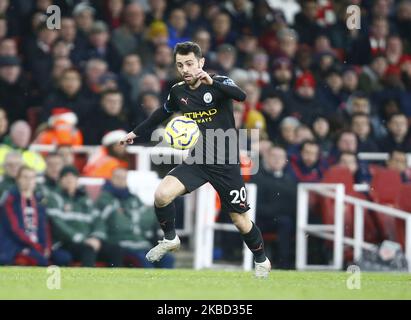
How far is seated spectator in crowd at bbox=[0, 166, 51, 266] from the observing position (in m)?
13.7

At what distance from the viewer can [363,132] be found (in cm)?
1714

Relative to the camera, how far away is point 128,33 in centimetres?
1728

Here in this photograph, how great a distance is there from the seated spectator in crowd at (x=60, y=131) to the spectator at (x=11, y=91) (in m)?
0.54

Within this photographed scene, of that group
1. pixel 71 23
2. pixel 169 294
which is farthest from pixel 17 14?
pixel 169 294

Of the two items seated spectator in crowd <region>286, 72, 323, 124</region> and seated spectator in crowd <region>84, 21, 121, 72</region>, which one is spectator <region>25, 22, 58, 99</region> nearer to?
seated spectator in crowd <region>84, 21, 121, 72</region>

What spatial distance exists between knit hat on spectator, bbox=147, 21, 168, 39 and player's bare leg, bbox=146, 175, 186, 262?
7.18m

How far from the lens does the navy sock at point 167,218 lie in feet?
34.6

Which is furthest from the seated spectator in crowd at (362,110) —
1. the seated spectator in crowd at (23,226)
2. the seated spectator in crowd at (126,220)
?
the seated spectator in crowd at (23,226)

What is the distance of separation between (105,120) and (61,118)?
2.17ft

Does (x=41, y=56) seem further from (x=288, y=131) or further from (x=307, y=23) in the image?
(x=307, y=23)

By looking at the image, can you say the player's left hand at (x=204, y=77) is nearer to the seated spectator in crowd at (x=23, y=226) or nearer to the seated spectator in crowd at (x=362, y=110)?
the seated spectator in crowd at (x=23, y=226)

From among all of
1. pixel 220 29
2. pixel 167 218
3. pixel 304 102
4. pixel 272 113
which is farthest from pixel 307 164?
pixel 167 218

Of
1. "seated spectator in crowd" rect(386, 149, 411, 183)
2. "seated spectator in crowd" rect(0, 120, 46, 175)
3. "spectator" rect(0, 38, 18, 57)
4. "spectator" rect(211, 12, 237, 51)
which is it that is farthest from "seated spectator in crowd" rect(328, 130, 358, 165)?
"spectator" rect(0, 38, 18, 57)

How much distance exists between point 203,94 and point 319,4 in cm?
998
